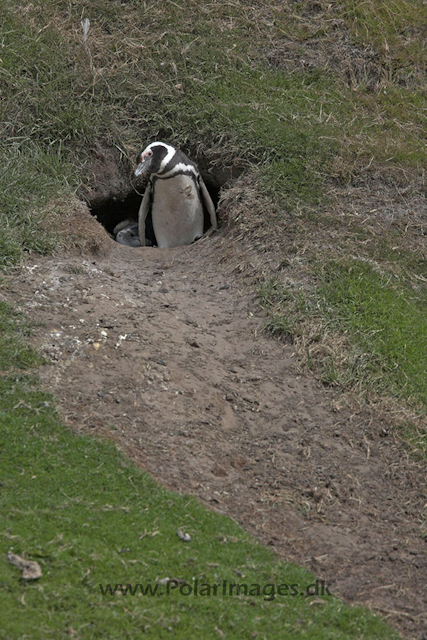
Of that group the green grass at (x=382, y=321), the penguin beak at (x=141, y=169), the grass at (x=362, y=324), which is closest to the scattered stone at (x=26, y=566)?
the grass at (x=362, y=324)

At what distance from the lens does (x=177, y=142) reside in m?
7.32

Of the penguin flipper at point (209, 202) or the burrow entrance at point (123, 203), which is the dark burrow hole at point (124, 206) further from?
the penguin flipper at point (209, 202)

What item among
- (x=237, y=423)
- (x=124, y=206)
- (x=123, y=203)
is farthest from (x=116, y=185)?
(x=237, y=423)

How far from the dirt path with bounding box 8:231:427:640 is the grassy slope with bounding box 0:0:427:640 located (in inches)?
7.9

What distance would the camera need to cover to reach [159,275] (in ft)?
20.3

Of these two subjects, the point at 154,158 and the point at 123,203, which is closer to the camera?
the point at 154,158

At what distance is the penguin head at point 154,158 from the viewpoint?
268 inches

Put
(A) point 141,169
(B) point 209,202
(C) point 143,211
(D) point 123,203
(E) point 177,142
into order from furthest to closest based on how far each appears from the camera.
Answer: (D) point 123,203 → (C) point 143,211 → (B) point 209,202 → (E) point 177,142 → (A) point 141,169

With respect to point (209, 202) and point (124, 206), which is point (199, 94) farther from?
point (124, 206)

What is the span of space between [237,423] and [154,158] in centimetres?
315

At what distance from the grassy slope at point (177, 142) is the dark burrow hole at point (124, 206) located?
0.38 meters

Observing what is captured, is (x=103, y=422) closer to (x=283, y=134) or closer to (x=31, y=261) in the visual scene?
(x=31, y=261)

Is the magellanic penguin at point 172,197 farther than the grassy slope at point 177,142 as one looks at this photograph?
Yes

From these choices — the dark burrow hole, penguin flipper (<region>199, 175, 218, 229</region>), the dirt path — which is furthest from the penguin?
the dirt path
